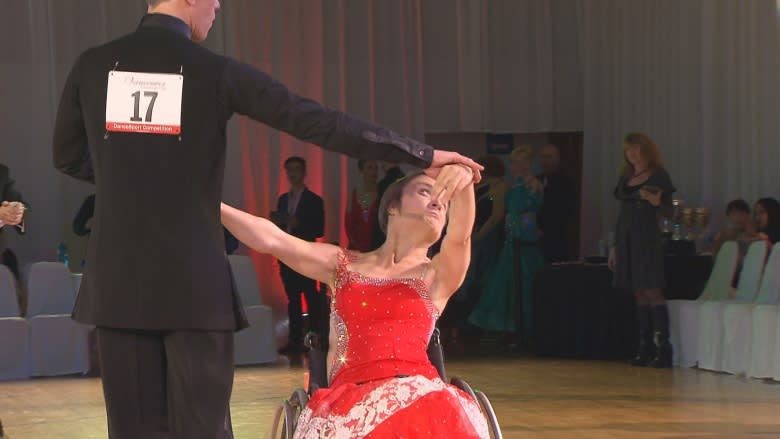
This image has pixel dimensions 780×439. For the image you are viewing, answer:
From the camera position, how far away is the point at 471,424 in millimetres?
3023

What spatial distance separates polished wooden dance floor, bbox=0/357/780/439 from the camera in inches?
224

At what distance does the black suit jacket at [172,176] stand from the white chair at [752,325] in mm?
5484

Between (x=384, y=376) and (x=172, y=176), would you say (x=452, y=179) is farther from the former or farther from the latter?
(x=384, y=376)

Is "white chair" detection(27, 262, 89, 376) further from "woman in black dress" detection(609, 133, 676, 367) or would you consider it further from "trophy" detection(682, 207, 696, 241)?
"trophy" detection(682, 207, 696, 241)

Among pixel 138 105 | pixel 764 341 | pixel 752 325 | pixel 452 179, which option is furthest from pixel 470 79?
pixel 138 105

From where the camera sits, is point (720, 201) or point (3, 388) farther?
point (720, 201)

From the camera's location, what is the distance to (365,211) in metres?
9.62

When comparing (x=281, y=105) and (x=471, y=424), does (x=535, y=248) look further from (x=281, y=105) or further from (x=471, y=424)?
(x=281, y=105)

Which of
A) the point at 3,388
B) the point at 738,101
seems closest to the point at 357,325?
the point at 3,388

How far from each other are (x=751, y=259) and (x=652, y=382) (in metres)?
1.03

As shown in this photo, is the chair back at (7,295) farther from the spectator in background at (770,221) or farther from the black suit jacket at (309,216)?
the spectator in background at (770,221)

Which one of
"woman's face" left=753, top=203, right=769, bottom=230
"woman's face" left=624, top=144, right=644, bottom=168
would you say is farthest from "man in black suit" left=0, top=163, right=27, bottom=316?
"woman's face" left=753, top=203, right=769, bottom=230

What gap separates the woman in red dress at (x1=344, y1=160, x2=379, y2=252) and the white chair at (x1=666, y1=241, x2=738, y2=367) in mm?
2368

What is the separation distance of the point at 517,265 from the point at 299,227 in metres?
1.62
